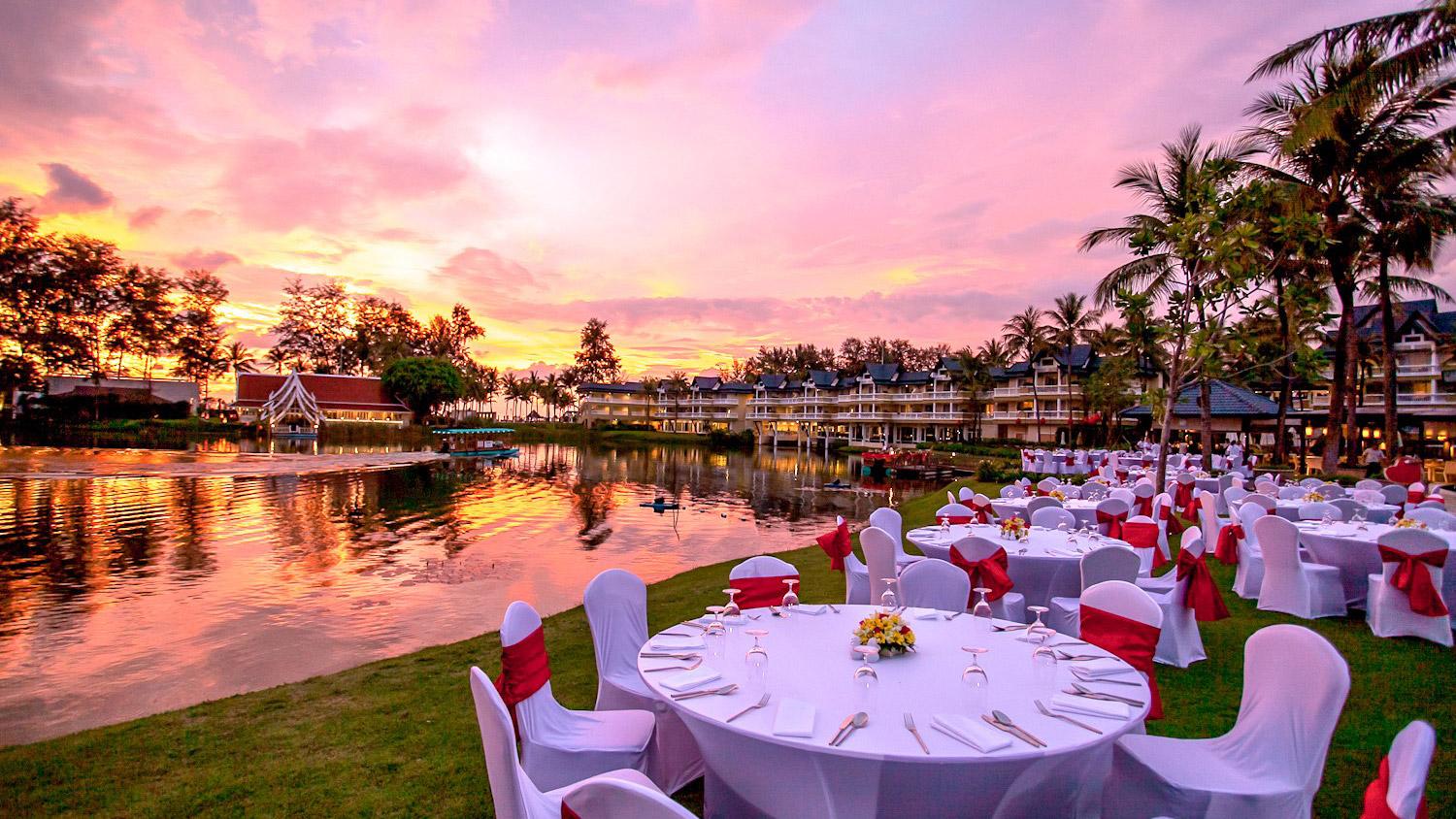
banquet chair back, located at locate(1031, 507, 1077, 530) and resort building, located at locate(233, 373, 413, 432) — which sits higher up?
resort building, located at locate(233, 373, 413, 432)

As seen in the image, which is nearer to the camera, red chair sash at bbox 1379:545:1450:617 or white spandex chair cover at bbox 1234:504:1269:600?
red chair sash at bbox 1379:545:1450:617

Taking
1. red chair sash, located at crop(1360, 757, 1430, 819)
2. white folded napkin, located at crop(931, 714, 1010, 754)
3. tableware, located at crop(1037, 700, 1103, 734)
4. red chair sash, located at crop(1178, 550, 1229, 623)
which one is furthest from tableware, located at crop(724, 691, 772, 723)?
red chair sash, located at crop(1178, 550, 1229, 623)

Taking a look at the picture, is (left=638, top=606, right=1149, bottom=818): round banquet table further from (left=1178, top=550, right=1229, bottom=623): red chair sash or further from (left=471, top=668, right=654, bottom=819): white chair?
(left=1178, top=550, right=1229, bottom=623): red chair sash

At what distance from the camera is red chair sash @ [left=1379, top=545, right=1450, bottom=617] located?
260 inches

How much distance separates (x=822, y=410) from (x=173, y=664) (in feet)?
245

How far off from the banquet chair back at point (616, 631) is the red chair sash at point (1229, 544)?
28.1 ft

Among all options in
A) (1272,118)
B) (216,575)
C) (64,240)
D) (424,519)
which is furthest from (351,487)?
(64,240)

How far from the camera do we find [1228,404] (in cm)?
3366

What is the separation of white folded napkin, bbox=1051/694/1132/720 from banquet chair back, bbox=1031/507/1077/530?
7028 mm

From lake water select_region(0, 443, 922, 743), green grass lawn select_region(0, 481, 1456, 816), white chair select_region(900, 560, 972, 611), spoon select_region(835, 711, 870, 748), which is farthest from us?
lake water select_region(0, 443, 922, 743)

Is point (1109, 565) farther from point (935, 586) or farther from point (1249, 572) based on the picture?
point (1249, 572)

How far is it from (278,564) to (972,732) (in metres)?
14.6

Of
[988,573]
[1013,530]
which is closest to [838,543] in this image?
[988,573]

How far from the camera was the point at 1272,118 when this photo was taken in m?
18.7
